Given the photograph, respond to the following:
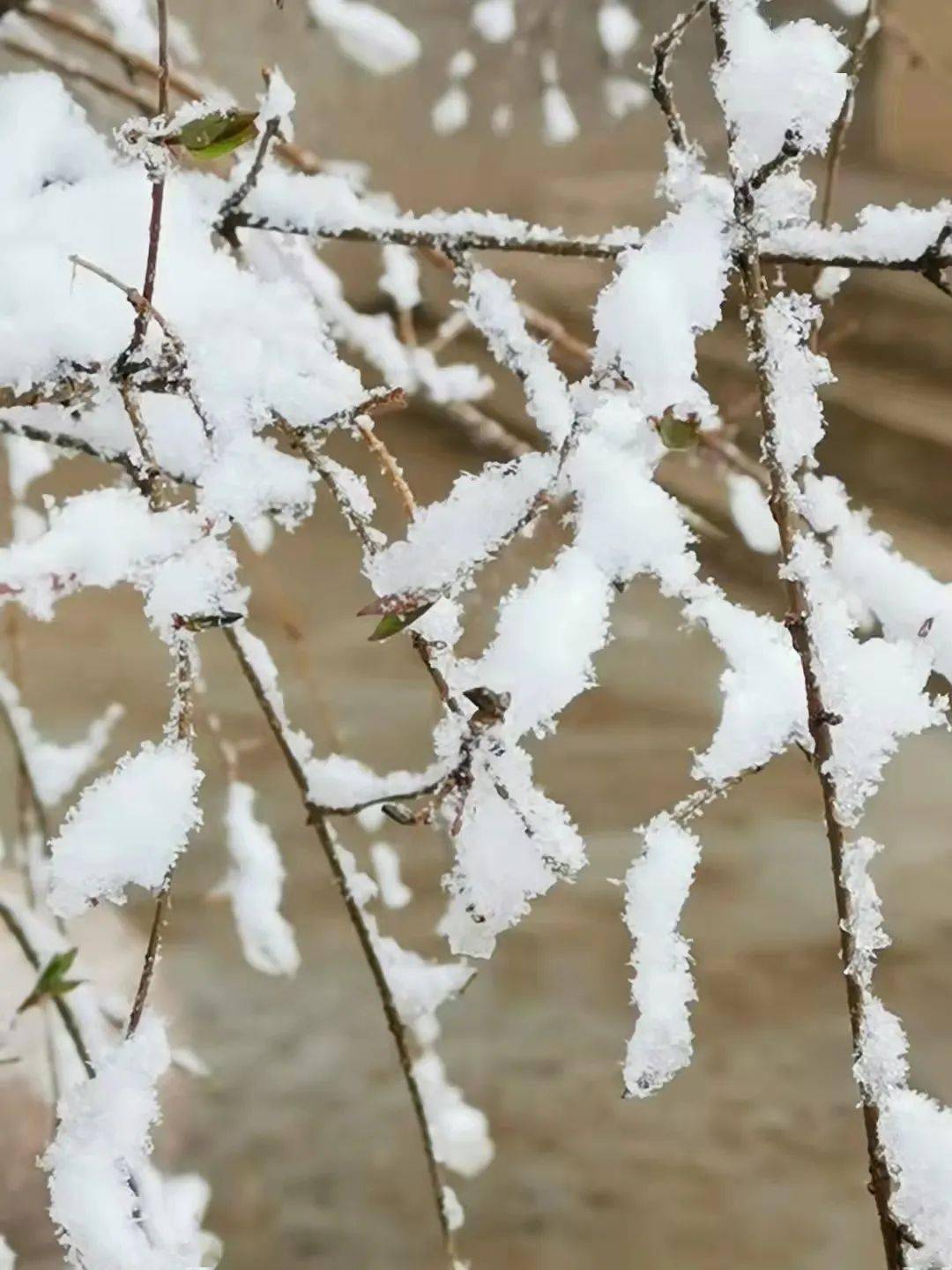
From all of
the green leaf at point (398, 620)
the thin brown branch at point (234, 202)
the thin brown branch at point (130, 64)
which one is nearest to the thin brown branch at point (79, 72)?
the thin brown branch at point (130, 64)

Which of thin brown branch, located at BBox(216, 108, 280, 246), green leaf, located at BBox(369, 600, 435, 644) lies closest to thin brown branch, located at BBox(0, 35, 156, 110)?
thin brown branch, located at BBox(216, 108, 280, 246)

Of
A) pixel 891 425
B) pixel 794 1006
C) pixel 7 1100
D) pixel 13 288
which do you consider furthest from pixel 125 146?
pixel 891 425

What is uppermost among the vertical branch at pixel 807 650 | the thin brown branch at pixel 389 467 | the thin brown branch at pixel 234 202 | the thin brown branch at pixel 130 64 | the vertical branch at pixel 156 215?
the thin brown branch at pixel 130 64

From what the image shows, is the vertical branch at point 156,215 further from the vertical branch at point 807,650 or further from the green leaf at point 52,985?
the green leaf at point 52,985

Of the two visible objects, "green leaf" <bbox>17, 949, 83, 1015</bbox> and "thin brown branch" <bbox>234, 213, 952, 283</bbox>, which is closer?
"thin brown branch" <bbox>234, 213, 952, 283</bbox>

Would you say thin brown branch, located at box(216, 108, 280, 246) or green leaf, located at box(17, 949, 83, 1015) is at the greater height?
thin brown branch, located at box(216, 108, 280, 246)

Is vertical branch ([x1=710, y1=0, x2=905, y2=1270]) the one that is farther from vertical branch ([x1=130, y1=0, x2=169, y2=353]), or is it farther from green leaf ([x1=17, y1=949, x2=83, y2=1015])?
green leaf ([x1=17, y1=949, x2=83, y2=1015])

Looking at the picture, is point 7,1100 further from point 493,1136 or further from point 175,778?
point 175,778
